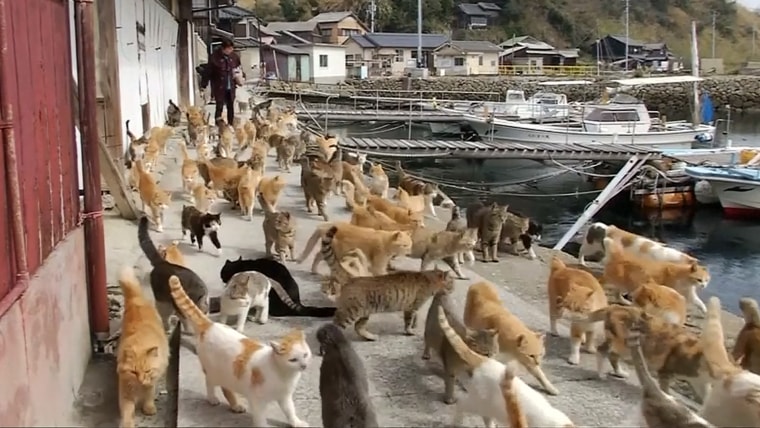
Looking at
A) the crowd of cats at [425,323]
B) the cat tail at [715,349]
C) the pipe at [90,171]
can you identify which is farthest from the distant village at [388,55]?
the cat tail at [715,349]

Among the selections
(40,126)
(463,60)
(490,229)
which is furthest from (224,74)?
(463,60)

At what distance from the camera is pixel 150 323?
4160mm

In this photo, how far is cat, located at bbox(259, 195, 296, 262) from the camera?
7258 millimetres

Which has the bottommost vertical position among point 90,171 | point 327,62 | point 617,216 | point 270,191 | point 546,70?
point 617,216

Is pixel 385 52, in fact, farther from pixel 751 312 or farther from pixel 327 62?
pixel 751 312

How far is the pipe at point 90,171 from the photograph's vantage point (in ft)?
15.9

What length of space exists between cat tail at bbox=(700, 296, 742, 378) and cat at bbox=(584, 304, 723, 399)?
4cm

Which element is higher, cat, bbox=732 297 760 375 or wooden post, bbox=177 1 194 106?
wooden post, bbox=177 1 194 106

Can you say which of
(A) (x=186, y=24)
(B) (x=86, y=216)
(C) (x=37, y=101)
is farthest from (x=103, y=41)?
(A) (x=186, y=24)

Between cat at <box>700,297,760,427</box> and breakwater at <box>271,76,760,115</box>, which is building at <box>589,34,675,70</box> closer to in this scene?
breakwater at <box>271,76,760,115</box>

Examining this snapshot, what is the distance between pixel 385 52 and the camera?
57.4 metres

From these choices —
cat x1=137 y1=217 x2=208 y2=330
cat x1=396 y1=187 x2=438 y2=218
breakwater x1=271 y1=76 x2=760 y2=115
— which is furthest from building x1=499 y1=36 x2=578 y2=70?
cat x1=137 y1=217 x2=208 y2=330

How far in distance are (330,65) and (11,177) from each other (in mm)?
51597

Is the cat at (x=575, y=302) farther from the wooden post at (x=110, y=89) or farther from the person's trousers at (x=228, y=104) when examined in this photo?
the person's trousers at (x=228, y=104)
